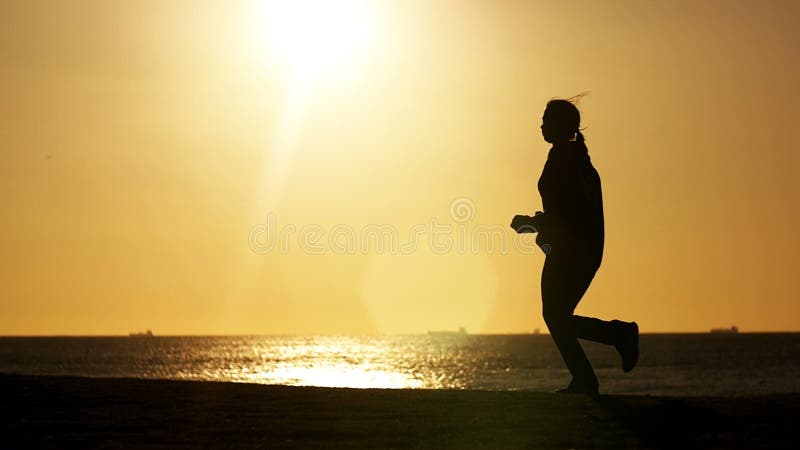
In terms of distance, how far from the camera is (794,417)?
10305mm

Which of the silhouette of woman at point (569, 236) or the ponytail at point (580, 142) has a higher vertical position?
the ponytail at point (580, 142)

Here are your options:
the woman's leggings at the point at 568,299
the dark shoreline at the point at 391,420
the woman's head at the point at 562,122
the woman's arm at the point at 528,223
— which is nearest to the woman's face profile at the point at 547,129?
the woman's head at the point at 562,122

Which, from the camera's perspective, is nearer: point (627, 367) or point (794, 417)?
point (794, 417)

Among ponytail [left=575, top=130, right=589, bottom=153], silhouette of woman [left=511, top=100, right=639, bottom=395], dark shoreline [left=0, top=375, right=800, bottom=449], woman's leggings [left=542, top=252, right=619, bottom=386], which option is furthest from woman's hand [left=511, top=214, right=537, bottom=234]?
dark shoreline [left=0, top=375, right=800, bottom=449]

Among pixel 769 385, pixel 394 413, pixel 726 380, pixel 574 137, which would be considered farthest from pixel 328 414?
pixel 726 380

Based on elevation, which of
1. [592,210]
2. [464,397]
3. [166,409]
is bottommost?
[166,409]

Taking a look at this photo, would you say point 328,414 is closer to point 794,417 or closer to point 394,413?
point 394,413

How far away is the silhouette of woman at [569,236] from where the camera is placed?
11.1m

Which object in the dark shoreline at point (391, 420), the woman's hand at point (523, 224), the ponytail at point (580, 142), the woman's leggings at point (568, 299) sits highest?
the ponytail at point (580, 142)

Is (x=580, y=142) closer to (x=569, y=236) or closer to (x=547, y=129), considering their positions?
(x=547, y=129)

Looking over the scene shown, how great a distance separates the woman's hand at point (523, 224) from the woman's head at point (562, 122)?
86cm

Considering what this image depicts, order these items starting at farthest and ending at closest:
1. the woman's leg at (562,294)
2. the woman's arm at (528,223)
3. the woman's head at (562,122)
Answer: the woman's head at (562,122)
the woman's arm at (528,223)
the woman's leg at (562,294)

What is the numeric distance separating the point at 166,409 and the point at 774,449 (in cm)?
596

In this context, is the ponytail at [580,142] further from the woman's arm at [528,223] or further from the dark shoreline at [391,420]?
the dark shoreline at [391,420]
